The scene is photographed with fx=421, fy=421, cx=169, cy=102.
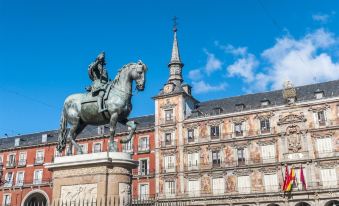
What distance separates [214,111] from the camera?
48188 mm

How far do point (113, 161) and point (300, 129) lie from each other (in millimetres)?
35053

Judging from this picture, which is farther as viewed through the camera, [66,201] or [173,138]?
[173,138]

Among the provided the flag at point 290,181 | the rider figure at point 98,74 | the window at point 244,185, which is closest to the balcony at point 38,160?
the window at point 244,185

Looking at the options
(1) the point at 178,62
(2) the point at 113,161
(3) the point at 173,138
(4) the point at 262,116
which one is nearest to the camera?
(2) the point at 113,161

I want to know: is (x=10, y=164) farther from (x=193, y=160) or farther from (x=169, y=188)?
(x=193, y=160)

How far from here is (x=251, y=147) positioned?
44344 mm

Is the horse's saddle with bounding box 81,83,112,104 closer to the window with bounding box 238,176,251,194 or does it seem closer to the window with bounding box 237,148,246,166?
the window with bounding box 238,176,251,194

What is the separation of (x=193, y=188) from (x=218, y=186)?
277cm

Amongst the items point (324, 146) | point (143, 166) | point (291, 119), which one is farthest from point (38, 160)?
point (324, 146)

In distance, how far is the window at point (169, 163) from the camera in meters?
46.8

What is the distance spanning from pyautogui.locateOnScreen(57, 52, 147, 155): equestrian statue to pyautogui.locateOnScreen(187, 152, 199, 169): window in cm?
3448

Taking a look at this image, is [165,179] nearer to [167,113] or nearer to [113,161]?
[167,113]

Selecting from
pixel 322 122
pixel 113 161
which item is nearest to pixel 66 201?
pixel 113 161

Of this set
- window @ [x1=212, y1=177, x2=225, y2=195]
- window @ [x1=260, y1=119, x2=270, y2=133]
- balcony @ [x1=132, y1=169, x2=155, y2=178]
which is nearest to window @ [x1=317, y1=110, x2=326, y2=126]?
window @ [x1=260, y1=119, x2=270, y2=133]
